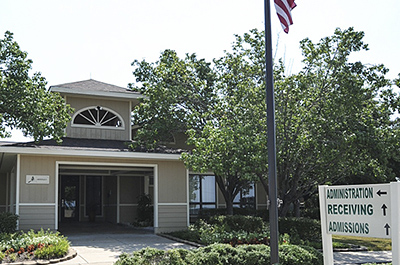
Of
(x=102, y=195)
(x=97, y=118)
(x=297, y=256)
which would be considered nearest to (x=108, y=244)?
(x=297, y=256)

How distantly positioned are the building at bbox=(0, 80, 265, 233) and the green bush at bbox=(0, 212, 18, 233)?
90 centimetres

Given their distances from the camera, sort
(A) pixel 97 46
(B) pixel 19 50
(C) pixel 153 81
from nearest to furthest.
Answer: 1. (A) pixel 97 46
2. (B) pixel 19 50
3. (C) pixel 153 81

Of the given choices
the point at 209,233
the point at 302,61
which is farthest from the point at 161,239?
the point at 302,61

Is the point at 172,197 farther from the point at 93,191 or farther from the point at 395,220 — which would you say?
the point at 395,220

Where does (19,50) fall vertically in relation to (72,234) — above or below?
above

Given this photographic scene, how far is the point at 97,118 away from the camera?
65.9 feet

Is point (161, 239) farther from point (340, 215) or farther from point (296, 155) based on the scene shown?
point (340, 215)

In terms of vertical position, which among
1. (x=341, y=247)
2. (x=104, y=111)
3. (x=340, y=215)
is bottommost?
(x=341, y=247)

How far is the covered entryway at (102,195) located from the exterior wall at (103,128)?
2.93 metres

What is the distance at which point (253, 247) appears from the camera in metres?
10.4

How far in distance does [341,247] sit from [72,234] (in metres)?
10.3

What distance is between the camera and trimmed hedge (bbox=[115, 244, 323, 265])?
9359 millimetres

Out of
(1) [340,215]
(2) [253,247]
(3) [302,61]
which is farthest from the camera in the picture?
(3) [302,61]

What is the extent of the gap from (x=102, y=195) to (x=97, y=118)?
6.91m
